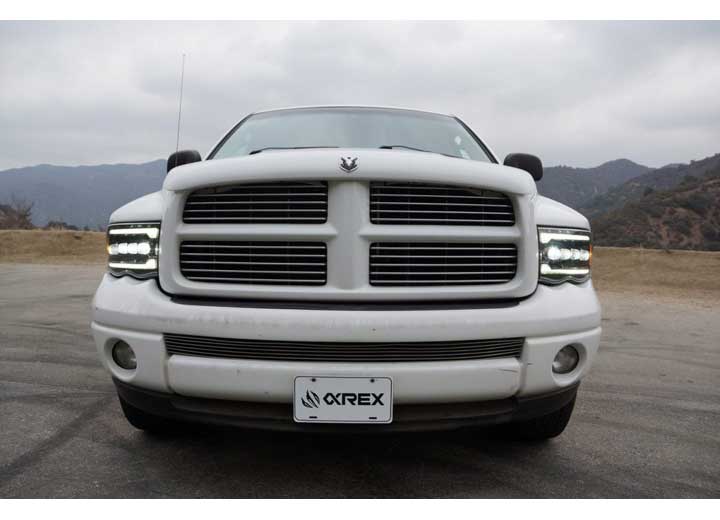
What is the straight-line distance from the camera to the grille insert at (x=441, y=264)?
2275 mm

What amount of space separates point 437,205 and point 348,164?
40cm

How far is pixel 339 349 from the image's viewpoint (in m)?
2.12

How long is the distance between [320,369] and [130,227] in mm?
1072

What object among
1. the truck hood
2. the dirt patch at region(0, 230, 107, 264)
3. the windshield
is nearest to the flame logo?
the truck hood

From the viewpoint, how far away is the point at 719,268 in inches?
511

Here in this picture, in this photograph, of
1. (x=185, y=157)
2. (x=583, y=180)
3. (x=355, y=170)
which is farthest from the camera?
(x=583, y=180)

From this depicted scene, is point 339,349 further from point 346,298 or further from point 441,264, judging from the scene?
point 441,264

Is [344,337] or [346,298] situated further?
[346,298]

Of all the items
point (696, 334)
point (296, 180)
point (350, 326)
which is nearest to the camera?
point (350, 326)

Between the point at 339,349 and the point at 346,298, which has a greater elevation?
the point at 346,298

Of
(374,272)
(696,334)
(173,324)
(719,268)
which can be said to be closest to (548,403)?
(374,272)

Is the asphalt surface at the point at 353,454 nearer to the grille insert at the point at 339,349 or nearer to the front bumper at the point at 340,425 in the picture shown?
the front bumper at the point at 340,425

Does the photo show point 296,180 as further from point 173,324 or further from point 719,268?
point 719,268

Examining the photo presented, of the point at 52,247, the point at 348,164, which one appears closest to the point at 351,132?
the point at 348,164
